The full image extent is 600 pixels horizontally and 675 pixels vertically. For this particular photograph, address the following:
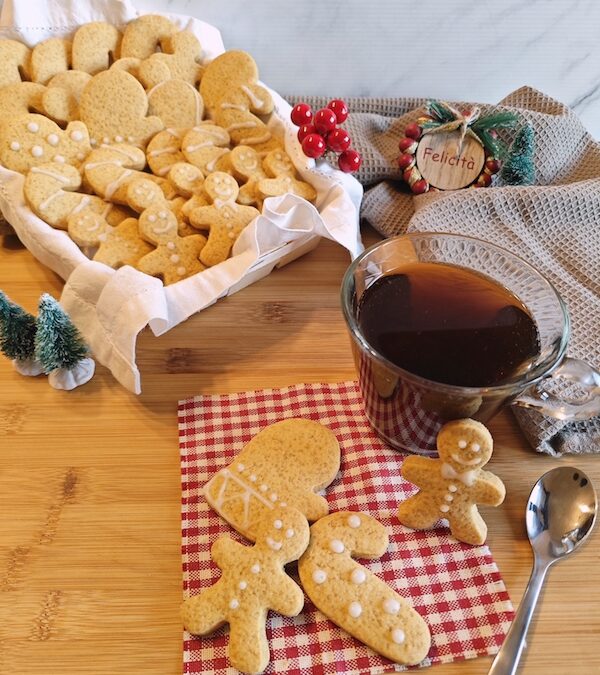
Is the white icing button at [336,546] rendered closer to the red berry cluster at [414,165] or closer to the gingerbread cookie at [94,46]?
the red berry cluster at [414,165]

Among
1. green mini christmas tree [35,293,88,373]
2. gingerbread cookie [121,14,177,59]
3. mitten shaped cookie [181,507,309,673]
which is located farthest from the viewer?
gingerbread cookie [121,14,177,59]

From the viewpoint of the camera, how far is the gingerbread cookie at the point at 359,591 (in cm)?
45

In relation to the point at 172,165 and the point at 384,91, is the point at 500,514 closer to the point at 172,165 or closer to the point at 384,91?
the point at 172,165

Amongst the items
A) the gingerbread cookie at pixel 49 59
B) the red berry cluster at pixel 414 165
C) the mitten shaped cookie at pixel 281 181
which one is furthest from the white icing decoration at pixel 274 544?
the gingerbread cookie at pixel 49 59

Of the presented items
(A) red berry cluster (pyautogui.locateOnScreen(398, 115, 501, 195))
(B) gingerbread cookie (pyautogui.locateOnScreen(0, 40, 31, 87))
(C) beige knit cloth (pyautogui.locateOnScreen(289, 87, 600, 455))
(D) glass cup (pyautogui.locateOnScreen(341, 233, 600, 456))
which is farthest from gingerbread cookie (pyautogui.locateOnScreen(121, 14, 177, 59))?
(D) glass cup (pyautogui.locateOnScreen(341, 233, 600, 456))

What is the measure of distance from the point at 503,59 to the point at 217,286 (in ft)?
1.99

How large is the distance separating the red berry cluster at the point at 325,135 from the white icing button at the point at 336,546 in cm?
43

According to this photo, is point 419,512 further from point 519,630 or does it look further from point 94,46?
point 94,46

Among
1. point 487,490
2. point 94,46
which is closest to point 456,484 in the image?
point 487,490

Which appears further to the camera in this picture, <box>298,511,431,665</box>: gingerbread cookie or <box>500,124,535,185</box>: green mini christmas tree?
<box>500,124,535,185</box>: green mini christmas tree

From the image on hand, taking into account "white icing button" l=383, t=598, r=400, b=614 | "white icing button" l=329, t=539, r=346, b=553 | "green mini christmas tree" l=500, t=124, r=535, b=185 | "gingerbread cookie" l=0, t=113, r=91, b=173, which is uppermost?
Answer: "green mini christmas tree" l=500, t=124, r=535, b=185

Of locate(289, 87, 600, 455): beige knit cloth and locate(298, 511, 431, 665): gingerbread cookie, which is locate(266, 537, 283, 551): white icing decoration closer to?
locate(298, 511, 431, 665): gingerbread cookie

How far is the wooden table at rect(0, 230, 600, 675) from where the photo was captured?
470 mm

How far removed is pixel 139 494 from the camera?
0.55 meters
